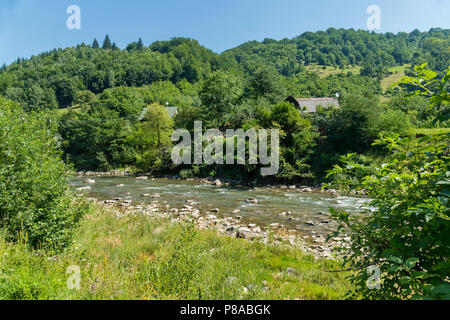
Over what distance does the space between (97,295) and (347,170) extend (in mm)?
3557

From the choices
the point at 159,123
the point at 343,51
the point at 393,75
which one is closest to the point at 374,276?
the point at 159,123

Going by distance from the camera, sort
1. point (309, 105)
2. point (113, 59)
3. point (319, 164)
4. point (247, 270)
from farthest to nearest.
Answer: point (113, 59), point (309, 105), point (319, 164), point (247, 270)

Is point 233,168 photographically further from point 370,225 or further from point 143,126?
point 370,225

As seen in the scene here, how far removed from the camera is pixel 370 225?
9.13 feet

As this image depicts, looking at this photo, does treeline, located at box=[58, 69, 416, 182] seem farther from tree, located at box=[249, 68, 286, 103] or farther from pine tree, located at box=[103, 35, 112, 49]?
pine tree, located at box=[103, 35, 112, 49]

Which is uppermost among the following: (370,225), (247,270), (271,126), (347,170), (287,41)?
(287,41)

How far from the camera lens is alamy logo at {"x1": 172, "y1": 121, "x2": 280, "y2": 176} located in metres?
27.1

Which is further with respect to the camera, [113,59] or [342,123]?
[113,59]

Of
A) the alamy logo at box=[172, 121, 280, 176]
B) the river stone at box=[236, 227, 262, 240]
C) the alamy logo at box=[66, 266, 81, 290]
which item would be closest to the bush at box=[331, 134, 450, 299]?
the alamy logo at box=[66, 266, 81, 290]

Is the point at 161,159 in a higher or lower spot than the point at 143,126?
lower

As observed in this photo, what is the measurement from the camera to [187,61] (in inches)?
4663

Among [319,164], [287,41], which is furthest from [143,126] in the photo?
[287,41]

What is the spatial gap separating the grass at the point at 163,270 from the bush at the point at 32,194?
43cm

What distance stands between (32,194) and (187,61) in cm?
12187
